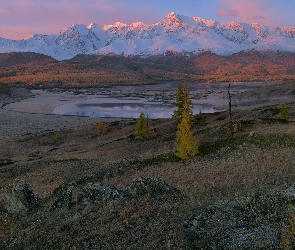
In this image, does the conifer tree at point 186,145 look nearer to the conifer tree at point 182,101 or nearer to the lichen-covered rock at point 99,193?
the lichen-covered rock at point 99,193

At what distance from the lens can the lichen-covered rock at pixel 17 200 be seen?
1593 cm

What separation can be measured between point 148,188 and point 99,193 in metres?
2.42

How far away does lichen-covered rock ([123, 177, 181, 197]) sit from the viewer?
49.6 feet

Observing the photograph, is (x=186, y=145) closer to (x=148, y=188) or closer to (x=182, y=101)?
(x=148, y=188)

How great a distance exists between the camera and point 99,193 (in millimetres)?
14992

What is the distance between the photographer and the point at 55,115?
355 feet

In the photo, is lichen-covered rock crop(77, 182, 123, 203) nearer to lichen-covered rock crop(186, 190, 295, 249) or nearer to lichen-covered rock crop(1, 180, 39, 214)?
lichen-covered rock crop(1, 180, 39, 214)

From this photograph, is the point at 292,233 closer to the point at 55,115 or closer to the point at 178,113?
the point at 178,113

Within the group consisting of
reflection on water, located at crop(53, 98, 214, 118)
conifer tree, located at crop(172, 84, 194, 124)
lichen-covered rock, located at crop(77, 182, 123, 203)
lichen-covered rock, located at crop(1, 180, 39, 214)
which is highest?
conifer tree, located at crop(172, 84, 194, 124)

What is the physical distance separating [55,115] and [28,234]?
9975 centimetres

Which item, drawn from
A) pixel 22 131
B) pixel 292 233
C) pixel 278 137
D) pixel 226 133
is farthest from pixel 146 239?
pixel 22 131

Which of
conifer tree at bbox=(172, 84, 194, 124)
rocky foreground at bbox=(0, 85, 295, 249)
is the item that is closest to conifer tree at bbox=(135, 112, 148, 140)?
conifer tree at bbox=(172, 84, 194, 124)

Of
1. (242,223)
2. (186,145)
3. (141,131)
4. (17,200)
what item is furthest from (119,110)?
(242,223)

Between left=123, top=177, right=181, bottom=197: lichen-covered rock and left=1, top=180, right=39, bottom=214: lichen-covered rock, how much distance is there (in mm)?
5401
